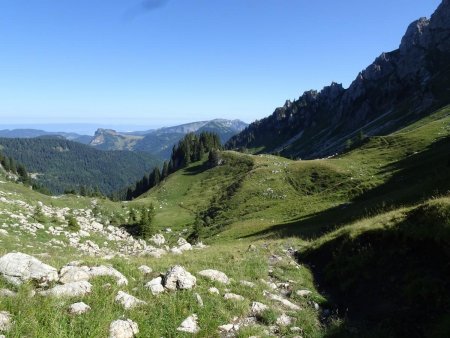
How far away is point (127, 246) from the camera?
37.1 m

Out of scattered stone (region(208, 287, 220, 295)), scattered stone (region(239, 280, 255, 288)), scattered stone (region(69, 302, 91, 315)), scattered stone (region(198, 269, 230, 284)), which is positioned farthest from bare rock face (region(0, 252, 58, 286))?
scattered stone (region(239, 280, 255, 288))

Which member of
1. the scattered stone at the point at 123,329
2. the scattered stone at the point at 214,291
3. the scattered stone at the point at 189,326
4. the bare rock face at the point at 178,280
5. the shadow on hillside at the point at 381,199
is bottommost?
the shadow on hillside at the point at 381,199

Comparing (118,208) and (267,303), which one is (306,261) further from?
(118,208)

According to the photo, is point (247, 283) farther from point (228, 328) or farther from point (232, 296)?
point (228, 328)

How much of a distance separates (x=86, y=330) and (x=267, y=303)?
607 cm

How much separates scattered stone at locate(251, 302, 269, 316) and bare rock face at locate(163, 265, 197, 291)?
81.7 inches

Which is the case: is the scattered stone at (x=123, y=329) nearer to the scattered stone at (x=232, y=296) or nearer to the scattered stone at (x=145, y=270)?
the scattered stone at (x=232, y=296)

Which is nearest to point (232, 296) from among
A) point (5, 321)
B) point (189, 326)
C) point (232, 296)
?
point (232, 296)

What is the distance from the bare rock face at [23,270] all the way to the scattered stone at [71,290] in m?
0.83

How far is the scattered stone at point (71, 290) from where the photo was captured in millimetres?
9930

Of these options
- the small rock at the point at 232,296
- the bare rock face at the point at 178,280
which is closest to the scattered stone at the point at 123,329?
the bare rock face at the point at 178,280

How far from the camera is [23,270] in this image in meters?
10.8

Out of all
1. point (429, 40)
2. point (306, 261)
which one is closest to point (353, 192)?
point (306, 261)

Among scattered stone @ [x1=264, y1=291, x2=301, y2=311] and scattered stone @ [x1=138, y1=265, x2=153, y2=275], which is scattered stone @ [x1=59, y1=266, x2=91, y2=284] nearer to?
scattered stone @ [x1=138, y1=265, x2=153, y2=275]
